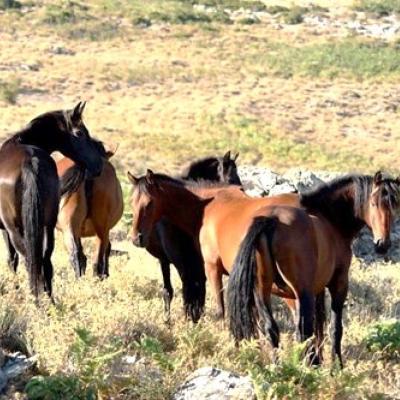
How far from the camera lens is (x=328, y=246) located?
6.57 m

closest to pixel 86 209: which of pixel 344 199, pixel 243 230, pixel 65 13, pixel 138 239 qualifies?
pixel 138 239

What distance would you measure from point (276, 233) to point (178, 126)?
26343 millimetres

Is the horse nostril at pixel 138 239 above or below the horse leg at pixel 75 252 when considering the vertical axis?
above

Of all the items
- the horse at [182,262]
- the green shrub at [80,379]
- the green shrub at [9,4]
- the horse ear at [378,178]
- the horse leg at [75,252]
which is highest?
the horse ear at [378,178]

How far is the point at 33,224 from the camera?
6691 millimetres

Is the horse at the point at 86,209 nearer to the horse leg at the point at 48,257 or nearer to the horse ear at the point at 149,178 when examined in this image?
the horse ear at the point at 149,178

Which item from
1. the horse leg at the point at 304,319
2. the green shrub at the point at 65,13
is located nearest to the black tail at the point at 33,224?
the horse leg at the point at 304,319

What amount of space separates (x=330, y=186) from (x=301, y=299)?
1.37m

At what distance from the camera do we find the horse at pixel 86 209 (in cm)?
929

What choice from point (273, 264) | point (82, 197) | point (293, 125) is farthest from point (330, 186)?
point (293, 125)

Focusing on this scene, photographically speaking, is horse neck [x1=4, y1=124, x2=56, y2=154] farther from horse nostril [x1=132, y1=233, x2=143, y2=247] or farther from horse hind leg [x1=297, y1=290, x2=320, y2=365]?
horse hind leg [x1=297, y1=290, x2=320, y2=365]

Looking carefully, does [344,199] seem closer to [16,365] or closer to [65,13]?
[16,365]

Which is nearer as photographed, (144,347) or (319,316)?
(144,347)

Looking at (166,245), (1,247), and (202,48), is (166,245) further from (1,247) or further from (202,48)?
(202,48)
